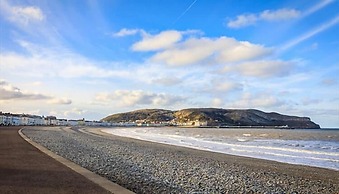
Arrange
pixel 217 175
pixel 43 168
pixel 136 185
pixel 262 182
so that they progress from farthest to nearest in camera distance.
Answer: pixel 217 175 < pixel 262 182 < pixel 43 168 < pixel 136 185

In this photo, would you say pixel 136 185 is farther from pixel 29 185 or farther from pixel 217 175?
pixel 217 175

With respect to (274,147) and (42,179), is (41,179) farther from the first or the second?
(274,147)

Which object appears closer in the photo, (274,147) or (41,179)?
(41,179)

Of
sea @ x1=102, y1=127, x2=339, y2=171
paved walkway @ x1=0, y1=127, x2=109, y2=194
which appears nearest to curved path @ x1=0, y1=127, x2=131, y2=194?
paved walkway @ x1=0, y1=127, x2=109, y2=194

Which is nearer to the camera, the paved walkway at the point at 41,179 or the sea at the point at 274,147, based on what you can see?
the paved walkway at the point at 41,179

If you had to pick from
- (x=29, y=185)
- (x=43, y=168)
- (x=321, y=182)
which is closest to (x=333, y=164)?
(x=321, y=182)

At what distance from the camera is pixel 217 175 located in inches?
531

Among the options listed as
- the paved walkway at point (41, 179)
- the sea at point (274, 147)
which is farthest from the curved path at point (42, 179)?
the sea at point (274, 147)

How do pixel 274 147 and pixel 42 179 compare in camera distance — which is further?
pixel 274 147

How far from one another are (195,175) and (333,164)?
446 inches

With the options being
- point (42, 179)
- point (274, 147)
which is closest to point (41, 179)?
point (42, 179)

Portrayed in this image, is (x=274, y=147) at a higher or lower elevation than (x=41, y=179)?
higher

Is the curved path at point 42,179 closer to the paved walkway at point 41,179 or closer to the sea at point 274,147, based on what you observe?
the paved walkway at point 41,179

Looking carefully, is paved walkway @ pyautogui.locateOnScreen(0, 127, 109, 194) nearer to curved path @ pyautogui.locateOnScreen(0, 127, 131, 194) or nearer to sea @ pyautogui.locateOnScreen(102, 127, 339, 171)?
curved path @ pyautogui.locateOnScreen(0, 127, 131, 194)
